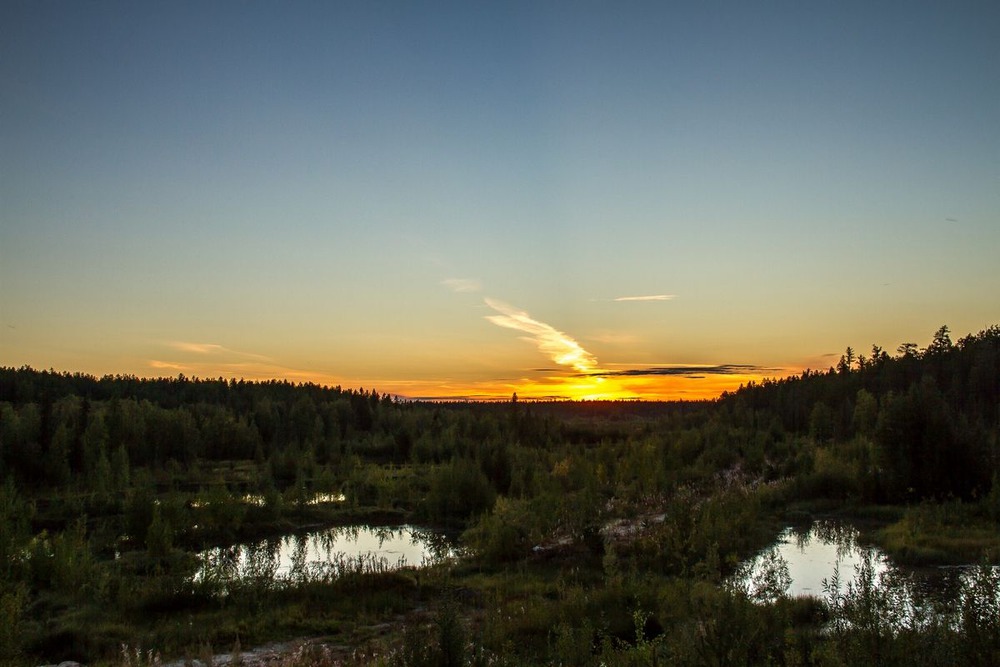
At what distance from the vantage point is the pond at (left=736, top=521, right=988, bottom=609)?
13539 millimetres

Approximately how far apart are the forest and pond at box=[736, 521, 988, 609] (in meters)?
0.47

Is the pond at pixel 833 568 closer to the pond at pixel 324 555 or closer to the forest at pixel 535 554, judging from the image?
the forest at pixel 535 554

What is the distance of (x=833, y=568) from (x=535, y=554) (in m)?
7.79

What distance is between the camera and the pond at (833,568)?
533 inches

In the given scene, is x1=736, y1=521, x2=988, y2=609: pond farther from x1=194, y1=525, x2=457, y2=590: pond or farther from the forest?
x1=194, y1=525, x2=457, y2=590: pond

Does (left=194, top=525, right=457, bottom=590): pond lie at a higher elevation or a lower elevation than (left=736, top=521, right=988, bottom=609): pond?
lower

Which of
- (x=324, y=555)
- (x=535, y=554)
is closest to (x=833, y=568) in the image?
(x=535, y=554)

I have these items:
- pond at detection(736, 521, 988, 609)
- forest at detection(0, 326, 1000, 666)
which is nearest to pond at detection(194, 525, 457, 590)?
forest at detection(0, 326, 1000, 666)

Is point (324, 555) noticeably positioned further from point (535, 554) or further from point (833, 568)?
point (833, 568)

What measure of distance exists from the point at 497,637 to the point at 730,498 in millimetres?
16838

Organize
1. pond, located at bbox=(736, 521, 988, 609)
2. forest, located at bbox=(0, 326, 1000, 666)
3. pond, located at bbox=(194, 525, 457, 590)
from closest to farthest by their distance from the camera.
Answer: forest, located at bbox=(0, 326, 1000, 666)
pond, located at bbox=(736, 521, 988, 609)
pond, located at bbox=(194, 525, 457, 590)

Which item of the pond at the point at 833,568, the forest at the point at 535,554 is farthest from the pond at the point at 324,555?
the pond at the point at 833,568

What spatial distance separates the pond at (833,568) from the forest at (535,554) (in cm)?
47

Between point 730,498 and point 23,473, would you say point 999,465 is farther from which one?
point 23,473
